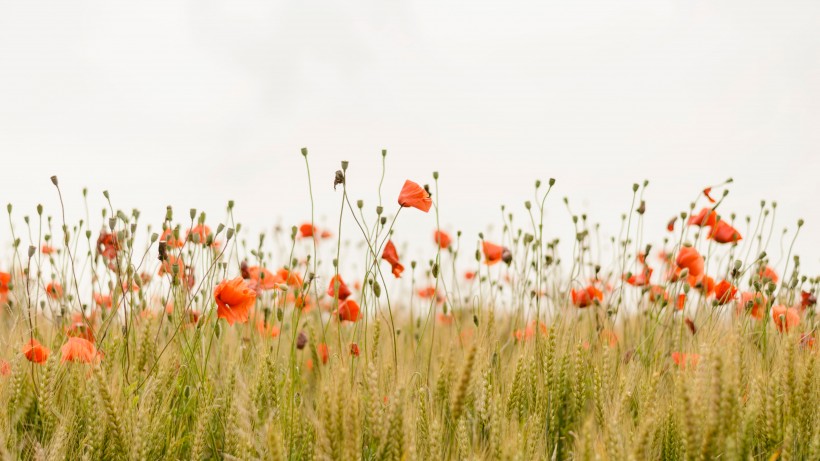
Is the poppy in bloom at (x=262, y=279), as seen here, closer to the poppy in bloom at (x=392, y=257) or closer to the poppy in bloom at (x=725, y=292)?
the poppy in bloom at (x=392, y=257)

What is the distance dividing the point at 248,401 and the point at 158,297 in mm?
1320

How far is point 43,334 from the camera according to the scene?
358 cm

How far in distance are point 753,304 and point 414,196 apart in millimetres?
1602

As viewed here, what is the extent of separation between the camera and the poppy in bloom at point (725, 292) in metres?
3.20

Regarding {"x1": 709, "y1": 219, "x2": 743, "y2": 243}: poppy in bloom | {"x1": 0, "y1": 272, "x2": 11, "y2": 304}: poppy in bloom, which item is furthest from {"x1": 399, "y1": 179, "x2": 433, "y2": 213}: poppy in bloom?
{"x1": 0, "y1": 272, "x2": 11, "y2": 304}: poppy in bloom

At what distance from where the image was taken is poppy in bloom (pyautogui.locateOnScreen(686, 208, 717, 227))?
11.2ft

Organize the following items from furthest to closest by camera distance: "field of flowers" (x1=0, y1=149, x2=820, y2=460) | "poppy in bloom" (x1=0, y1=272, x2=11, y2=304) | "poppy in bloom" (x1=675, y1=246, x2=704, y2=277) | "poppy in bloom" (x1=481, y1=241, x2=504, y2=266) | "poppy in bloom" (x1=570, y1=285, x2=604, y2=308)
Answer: "poppy in bloom" (x1=0, y1=272, x2=11, y2=304) → "poppy in bloom" (x1=481, y1=241, x2=504, y2=266) → "poppy in bloom" (x1=570, y1=285, x2=604, y2=308) → "poppy in bloom" (x1=675, y1=246, x2=704, y2=277) → "field of flowers" (x1=0, y1=149, x2=820, y2=460)

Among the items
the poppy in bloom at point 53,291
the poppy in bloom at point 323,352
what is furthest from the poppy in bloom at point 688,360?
the poppy in bloom at point 53,291

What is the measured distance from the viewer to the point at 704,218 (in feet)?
11.1

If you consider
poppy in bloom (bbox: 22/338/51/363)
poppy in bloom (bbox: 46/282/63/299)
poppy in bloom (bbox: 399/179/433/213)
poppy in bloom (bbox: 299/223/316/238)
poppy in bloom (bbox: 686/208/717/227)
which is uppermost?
poppy in bloom (bbox: 399/179/433/213)

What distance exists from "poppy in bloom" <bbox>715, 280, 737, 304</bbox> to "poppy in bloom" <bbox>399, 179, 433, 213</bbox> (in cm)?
139

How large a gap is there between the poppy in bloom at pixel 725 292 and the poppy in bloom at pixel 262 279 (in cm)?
194

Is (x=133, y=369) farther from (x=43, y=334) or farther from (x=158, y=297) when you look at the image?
(x=43, y=334)

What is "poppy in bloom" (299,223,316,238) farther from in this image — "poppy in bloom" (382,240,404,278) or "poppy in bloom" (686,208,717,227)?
"poppy in bloom" (686,208,717,227)
